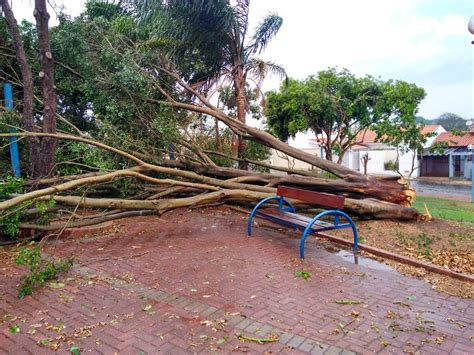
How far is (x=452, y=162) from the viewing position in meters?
34.2

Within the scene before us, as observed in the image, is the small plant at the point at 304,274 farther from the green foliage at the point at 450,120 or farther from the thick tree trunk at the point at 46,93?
the green foliage at the point at 450,120

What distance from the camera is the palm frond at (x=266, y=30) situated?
1229cm

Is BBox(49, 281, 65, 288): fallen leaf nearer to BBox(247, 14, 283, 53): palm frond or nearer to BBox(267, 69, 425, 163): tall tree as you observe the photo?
BBox(247, 14, 283, 53): palm frond

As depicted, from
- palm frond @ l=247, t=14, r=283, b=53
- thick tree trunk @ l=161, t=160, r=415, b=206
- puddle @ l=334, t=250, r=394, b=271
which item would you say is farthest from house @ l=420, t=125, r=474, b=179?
puddle @ l=334, t=250, r=394, b=271

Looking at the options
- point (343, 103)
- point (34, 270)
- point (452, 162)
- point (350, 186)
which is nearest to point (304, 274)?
point (34, 270)

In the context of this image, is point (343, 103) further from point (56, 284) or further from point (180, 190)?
point (56, 284)

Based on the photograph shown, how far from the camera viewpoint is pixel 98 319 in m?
3.27

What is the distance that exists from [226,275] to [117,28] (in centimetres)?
875

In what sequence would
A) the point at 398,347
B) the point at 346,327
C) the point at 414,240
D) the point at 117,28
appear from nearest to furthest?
the point at 398,347 → the point at 346,327 → the point at 414,240 → the point at 117,28

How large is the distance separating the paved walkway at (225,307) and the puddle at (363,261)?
1.9 inches

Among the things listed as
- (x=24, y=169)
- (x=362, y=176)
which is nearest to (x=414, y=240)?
(x=362, y=176)

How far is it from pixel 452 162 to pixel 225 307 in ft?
120

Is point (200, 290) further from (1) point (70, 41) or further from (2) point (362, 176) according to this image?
(1) point (70, 41)

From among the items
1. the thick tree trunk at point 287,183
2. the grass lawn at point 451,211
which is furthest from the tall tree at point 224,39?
the grass lawn at point 451,211
